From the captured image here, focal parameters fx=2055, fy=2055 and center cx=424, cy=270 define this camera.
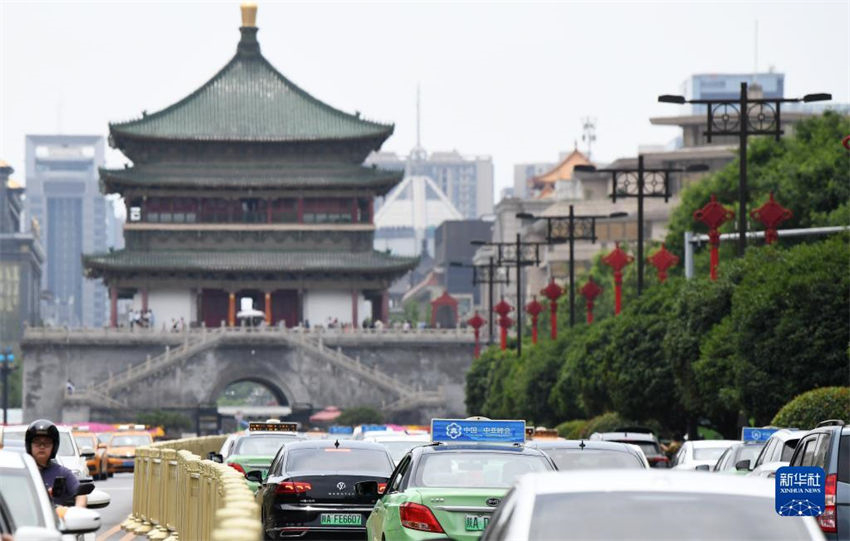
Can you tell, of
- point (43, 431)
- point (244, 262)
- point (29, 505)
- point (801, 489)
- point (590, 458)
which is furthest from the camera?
point (244, 262)

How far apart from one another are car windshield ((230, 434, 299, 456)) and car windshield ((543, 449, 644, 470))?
8.13m

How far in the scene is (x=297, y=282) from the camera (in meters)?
113

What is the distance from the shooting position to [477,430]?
2586 cm

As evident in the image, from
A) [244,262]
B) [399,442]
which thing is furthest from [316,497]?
[244,262]

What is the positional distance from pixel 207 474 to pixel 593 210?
114m

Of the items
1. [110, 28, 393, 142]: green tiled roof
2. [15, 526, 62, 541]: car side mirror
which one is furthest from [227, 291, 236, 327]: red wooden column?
[15, 526, 62, 541]: car side mirror

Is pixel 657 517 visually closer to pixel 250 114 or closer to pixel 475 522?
pixel 475 522

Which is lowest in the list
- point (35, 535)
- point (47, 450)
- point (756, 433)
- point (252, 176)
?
point (756, 433)

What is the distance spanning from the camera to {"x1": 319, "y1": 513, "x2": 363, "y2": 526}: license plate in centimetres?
2292

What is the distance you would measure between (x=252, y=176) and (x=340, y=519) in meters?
91.2

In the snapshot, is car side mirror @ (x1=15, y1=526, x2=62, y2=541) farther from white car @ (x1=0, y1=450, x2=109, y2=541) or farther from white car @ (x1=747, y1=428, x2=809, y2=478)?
white car @ (x1=747, y1=428, x2=809, y2=478)

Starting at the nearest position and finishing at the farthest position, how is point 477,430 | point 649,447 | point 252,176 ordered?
point 477,430 < point 649,447 < point 252,176

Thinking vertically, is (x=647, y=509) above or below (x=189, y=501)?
above

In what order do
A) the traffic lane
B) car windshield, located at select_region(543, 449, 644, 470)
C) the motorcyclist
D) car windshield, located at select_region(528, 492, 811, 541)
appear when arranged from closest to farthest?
car windshield, located at select_region(528, 492, 811, 541) → the motorcyclist → car windshield, located at select_region(543, 449, 644, 470) → the traffic lane
